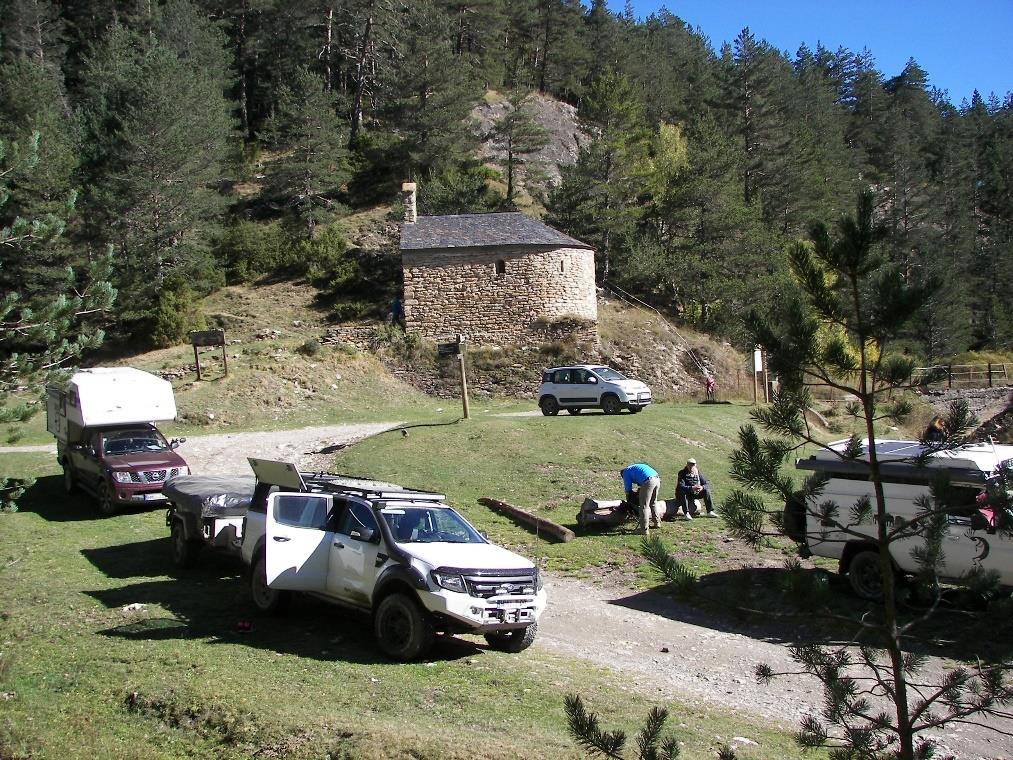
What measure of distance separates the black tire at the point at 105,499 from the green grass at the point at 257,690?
5304mm

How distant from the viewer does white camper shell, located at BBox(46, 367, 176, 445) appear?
17375mm

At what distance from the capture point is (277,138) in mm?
56406

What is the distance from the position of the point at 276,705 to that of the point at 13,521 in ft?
38.5

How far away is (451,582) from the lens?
27.3ft

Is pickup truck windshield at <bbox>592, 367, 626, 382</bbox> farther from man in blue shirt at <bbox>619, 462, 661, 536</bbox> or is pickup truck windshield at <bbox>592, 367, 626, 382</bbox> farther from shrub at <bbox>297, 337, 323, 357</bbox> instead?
man in blue shirt at <bbox>619, 462, 661, 536</bbox>

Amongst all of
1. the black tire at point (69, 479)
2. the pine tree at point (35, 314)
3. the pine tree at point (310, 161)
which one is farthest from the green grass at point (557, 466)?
the pine tree at point (310, 161)

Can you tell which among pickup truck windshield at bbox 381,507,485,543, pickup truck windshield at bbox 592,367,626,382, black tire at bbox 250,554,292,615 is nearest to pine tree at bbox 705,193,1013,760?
pickup truck windshield at bbox 381,507,485,543

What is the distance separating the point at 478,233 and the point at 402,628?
1291 inches

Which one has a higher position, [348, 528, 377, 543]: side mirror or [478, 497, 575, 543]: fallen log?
[348, 528, 377, 543]: side mirror

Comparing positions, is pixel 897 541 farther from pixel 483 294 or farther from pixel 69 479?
pixel 483 294

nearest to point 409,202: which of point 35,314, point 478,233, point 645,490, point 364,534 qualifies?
point 478,233

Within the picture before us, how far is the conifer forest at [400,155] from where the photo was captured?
4125cm

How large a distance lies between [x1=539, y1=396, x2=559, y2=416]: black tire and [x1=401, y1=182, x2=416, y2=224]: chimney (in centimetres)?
1650

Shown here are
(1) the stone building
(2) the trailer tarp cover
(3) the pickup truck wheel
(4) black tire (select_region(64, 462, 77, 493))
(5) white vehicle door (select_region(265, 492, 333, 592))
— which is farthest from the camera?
(1) the stone building
